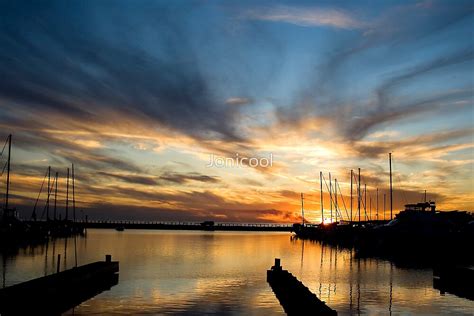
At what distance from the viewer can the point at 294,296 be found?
32.0 metres

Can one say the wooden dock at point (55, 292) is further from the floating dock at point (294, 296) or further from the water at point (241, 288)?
the floating dock at point (294, 296)

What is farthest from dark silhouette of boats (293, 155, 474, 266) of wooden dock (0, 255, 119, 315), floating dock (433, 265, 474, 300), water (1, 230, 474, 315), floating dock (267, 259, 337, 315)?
wooden dock (0, 255, 119, 315)

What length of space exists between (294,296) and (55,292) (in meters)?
15.0

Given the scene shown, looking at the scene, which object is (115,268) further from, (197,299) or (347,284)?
(347,284)

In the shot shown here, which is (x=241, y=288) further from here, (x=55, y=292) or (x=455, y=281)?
(x=455, y=281)

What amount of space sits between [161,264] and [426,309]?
3518 cm

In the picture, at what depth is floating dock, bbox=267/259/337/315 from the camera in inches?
1020

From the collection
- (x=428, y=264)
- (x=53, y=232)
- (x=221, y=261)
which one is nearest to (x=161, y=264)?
(x=221, y=261)

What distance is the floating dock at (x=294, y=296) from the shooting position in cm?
2591

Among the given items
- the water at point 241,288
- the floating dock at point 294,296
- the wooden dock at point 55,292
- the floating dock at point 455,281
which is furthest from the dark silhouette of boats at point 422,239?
the wooden dock at point 55,292

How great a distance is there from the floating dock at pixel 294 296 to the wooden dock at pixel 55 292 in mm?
13221

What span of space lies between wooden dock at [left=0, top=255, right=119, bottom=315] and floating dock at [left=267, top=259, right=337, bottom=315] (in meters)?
13.2

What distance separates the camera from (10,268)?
5366cm

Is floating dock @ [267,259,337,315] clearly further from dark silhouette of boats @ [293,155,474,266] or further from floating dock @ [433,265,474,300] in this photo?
dark silhouette of boats @ [293,155,474,266]
